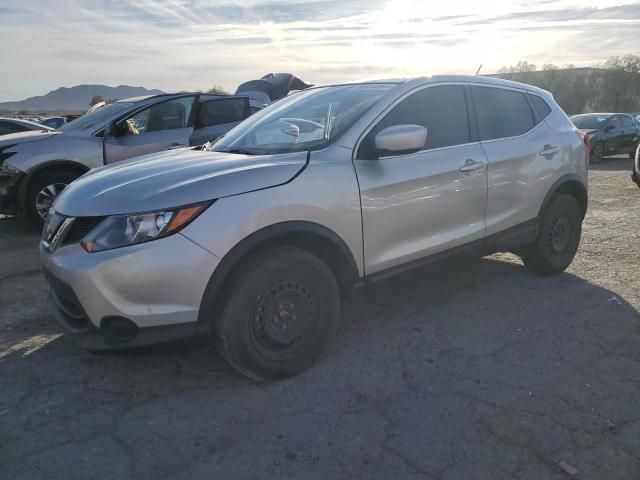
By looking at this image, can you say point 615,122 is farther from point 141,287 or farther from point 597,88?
point 597,88

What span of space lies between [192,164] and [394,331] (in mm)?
1835

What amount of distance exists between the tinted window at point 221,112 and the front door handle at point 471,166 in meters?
4.46

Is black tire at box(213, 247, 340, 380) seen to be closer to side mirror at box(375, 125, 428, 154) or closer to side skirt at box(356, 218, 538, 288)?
side skirt at box(356, 218, 538, 288)

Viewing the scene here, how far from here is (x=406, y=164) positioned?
3.68m

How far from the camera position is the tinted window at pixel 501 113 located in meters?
4.36

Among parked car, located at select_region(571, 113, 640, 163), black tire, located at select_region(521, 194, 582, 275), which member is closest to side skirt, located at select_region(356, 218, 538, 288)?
black tire, located at select_region(521, 194, 582, 275)

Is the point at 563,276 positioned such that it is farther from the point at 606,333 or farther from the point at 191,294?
the point at 191,294

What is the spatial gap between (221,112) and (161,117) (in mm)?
830

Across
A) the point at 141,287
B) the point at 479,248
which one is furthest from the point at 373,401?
the point at 479,248

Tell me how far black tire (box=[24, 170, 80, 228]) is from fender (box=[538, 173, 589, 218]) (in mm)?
5710

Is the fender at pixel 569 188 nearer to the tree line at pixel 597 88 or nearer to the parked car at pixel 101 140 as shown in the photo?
the parked car at pixel 101 140

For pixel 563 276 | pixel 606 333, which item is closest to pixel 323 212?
pixel 606 333

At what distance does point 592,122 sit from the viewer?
1669cm

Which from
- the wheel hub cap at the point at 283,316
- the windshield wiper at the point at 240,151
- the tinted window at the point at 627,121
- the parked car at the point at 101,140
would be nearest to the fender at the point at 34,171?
the parked car at the point at 101,140
